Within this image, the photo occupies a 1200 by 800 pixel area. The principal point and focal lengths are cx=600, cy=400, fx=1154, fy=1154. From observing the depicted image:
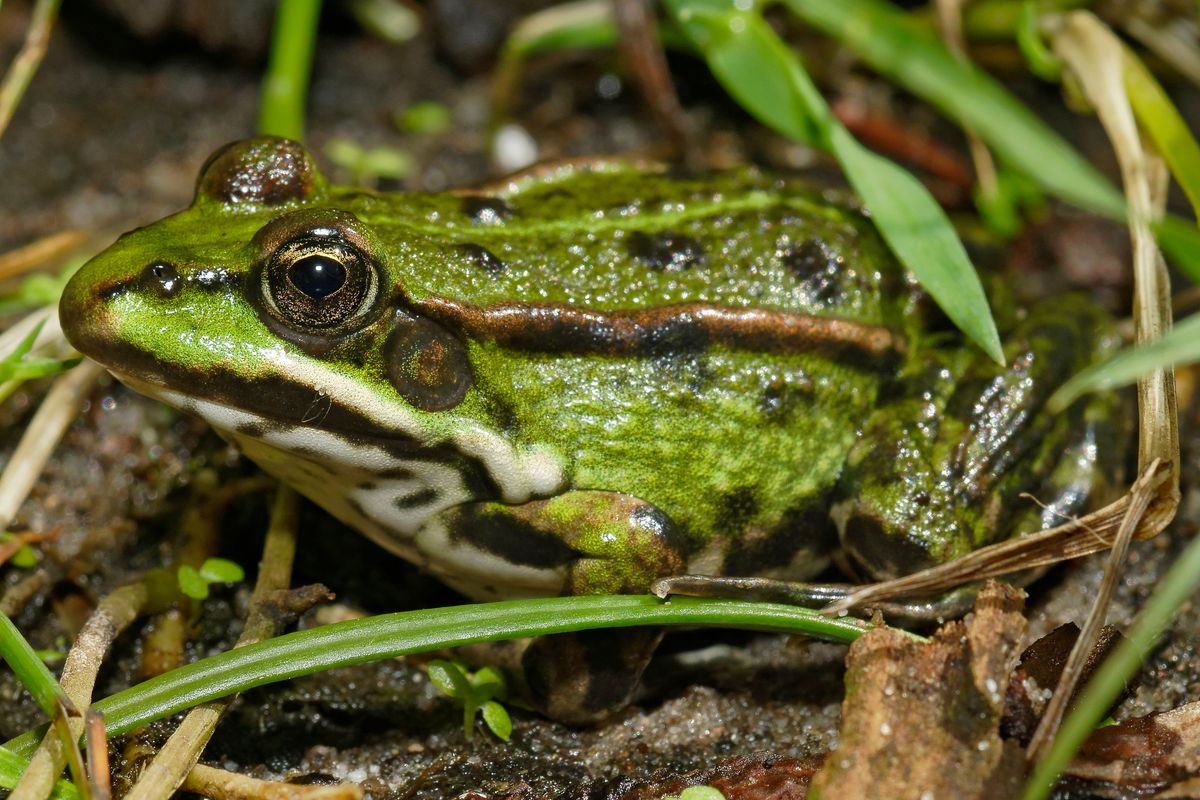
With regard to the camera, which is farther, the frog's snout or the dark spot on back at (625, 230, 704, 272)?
the dark spot on back at (625, 230, 704, 272)

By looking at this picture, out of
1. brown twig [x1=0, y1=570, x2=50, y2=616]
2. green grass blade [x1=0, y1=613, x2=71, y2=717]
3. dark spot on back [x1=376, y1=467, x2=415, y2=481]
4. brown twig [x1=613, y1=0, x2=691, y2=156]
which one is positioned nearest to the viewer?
green grass blade [x1=0, y1=613, x2=71, y2=717]

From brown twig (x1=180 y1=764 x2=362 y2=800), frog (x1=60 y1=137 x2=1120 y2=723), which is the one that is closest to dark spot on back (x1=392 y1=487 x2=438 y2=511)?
frog (x1=60 y1=137 x2=1120 y2=723)

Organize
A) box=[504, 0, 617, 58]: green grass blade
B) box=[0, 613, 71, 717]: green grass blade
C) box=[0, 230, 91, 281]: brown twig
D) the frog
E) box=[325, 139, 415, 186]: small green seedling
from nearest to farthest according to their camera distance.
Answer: box=[0, 613, 71, 717]: green grass blade
the frog
box=[0, 230, 91, 281]: brown twig
box=[325, 139, 415, 186]: small green seedling
box=[504, 0, 617, 58]: green grass blade

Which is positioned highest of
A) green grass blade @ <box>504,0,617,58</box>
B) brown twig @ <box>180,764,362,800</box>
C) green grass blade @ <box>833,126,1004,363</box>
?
green grass blade @ <box>504,0,617,58</box>

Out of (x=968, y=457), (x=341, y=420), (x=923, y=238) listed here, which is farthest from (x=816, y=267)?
(x=341, y=420)

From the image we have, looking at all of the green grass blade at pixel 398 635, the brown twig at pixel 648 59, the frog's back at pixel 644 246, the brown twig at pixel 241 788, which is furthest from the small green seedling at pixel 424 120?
the brown twig at pixel 241 788

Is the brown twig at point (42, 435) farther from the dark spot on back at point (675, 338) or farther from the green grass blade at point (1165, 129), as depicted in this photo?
the green grass blade at point (1165, 129)

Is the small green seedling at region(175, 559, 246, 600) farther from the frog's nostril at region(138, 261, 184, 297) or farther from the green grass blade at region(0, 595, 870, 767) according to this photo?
the frog's nostril at region(138, 261, 184, 297)
